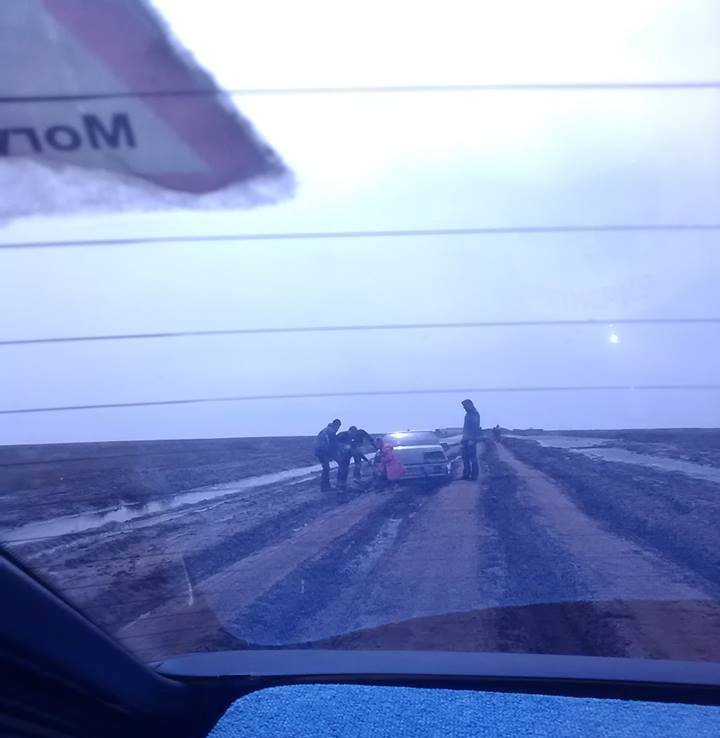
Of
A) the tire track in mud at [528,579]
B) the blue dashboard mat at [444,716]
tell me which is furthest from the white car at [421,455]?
the blue dashboard mat at [444,716]

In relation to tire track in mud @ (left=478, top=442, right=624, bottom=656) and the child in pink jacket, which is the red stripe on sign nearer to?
the child in pink jacket

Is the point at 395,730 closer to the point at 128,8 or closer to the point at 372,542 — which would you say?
the point at 372,542

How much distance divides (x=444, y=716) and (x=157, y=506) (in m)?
1.53

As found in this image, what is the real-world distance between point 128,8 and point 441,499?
2.20m

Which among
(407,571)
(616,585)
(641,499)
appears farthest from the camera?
(641,499)

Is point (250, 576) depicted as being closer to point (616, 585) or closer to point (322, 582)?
point (322, 582)

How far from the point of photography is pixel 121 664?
3.11 metres

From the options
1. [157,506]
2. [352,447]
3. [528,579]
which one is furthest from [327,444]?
[528,579]

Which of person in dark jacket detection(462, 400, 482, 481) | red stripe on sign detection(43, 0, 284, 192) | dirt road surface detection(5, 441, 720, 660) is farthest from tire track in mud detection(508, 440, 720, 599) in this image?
red stripe on sign detection(43, 0, 284, 192)

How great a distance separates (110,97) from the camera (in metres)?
3.38

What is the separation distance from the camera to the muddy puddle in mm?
3961

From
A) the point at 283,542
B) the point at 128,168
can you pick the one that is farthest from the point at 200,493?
the point at 128,168

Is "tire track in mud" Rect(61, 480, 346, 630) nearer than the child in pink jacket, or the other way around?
"tire track in mud" Rect(61, 480, 346, 630)

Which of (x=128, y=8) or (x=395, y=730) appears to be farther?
(x=128, y=8)
